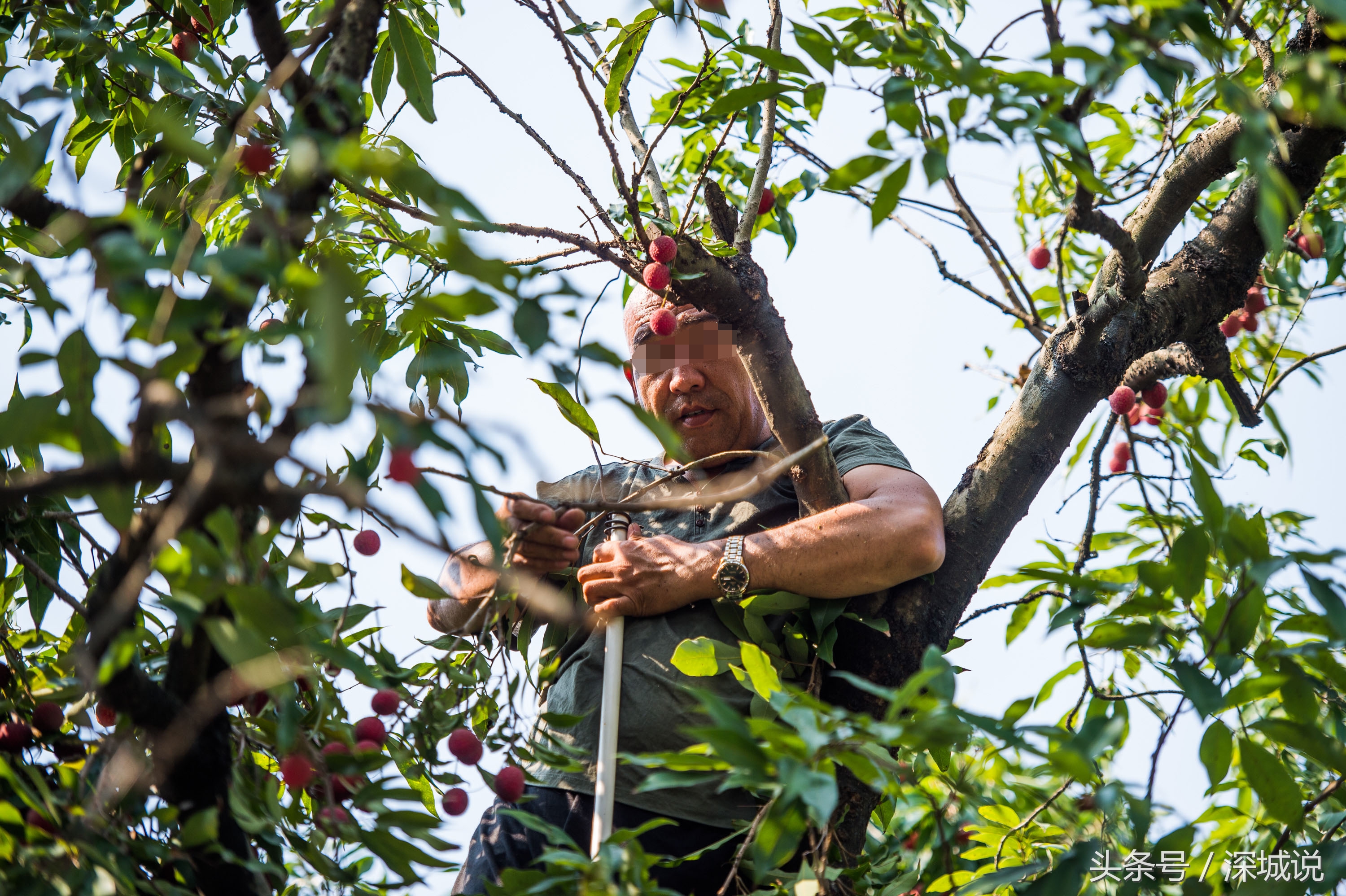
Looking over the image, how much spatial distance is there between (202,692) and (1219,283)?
6.30 feet

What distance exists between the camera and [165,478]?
0.81 meters

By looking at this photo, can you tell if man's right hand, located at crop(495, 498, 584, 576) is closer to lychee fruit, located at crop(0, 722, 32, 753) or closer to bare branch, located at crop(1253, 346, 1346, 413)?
lychee fruit, located at crop(0, 722, 32, 753)

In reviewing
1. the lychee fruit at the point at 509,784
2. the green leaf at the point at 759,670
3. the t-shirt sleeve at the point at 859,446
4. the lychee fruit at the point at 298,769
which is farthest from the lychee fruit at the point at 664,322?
the lychee fruit at the point at 298,769

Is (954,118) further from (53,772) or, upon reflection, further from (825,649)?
(53,772)

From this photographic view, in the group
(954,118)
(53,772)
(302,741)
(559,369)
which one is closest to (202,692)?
(302,741)

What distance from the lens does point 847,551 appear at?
173cm

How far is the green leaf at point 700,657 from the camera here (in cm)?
159

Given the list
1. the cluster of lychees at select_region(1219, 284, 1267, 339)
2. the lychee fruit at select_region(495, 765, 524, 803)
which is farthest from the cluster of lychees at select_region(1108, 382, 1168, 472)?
the lychee fruit at select_region(495, 765, 524, 803)

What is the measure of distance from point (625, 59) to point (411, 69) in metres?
0.42

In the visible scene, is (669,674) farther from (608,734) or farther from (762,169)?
(762,169)

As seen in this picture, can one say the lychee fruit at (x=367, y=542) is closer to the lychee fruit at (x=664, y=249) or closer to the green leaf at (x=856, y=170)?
the lychee fruit at (x=664, y=249)

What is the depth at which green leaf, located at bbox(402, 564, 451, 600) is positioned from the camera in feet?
4.64

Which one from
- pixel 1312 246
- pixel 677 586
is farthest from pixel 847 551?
pixel 1312 246

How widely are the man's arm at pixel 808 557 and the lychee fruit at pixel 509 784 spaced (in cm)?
44
